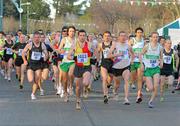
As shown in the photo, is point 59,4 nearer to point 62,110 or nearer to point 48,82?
point 48,82

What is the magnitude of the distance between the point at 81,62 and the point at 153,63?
73.6 inches

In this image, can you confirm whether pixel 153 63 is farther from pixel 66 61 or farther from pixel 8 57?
pixel 8 57

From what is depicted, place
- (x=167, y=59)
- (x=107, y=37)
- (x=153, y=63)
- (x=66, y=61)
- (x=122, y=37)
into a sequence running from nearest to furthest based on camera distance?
(x=153, y=63)
(x=122, y=37)
(x=66, y=61)
(x=107, y=37)
(x=167, y=59)

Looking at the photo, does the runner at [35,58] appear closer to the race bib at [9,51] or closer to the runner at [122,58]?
the runner at [122,58]

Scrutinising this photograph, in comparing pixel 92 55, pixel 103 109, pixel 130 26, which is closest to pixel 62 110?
pixel 103 109

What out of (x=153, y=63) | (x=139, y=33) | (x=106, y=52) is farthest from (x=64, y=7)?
(x=153, y=63)

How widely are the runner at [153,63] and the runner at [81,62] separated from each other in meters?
1.53

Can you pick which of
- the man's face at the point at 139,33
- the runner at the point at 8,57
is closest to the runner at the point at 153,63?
the man's face at the point at 139,33

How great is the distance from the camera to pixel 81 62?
44.0 feet

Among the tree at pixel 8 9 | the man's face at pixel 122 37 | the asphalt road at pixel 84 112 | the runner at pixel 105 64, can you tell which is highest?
the tree at pixel 8 9

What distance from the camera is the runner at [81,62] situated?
43.5 feet

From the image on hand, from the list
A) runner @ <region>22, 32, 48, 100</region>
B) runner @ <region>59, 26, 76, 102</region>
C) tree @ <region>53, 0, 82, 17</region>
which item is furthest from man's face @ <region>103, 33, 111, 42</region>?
tree @ <region>53, 0, 82, 17</region>

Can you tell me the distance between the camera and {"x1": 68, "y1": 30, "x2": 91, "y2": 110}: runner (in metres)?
13.3

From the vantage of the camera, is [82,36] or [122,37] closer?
[82,36]
